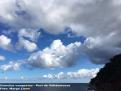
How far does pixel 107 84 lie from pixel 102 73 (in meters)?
5.94

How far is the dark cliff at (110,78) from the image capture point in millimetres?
44969

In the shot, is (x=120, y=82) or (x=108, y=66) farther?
(x=108, y=66)

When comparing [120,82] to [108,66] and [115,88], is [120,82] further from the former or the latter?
[108,66]

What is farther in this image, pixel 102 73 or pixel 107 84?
pixel 102 73

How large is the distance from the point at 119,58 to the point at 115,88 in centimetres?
867

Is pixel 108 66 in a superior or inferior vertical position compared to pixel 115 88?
superior

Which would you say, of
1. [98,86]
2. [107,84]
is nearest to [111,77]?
[107,84]

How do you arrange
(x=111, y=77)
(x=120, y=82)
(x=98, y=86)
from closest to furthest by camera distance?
(x=120, y=82)
(x=111, y=77)
(x=98, y=86)

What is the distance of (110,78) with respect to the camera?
47125 millimetres

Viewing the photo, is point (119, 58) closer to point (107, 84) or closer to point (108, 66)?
point (108, 66)

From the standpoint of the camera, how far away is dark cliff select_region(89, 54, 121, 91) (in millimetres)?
44969

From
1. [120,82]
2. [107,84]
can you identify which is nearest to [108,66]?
[107,84]

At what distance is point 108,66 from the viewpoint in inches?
2085

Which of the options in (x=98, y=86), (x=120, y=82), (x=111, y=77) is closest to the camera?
(x=120, y=82)
